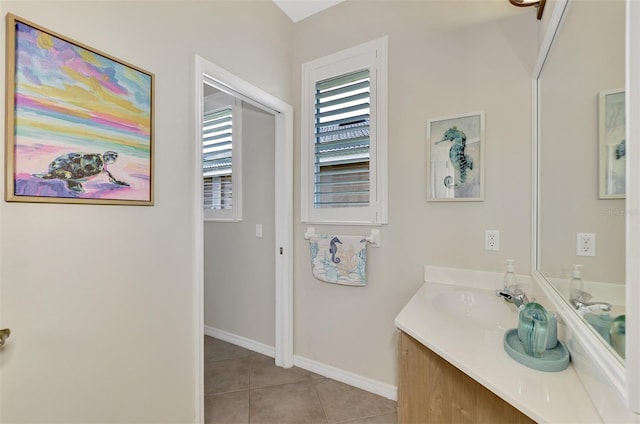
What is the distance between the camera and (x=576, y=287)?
92 cm

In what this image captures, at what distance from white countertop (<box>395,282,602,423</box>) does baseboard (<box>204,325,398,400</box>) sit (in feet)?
3.29

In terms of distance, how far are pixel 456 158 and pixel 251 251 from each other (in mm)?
1832

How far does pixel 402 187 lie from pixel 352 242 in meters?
0.51

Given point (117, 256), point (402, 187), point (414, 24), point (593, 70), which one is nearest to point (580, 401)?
point (593, 70)

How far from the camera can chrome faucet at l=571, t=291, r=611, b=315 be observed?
71 cm

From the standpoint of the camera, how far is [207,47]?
1630 millimetres

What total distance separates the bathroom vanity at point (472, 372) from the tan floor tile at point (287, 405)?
805 millimetres

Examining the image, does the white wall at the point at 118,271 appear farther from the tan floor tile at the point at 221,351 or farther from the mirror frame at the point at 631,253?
the mirror frame at the point at 631,253

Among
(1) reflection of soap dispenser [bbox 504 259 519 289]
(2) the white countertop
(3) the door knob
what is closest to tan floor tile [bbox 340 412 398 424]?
(2) the white countertop

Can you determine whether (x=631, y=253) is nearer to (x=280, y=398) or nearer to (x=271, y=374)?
(x=280, y=398)

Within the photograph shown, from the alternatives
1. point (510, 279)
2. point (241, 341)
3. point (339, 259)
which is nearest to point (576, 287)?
point (510, 279)

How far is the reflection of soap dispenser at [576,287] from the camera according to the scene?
877 mm

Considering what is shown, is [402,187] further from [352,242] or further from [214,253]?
[214,253]

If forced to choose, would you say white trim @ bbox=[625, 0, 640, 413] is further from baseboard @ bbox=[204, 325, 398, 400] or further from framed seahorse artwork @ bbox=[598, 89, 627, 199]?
baseboard @ bbox=[204, 325, 398, 400]
